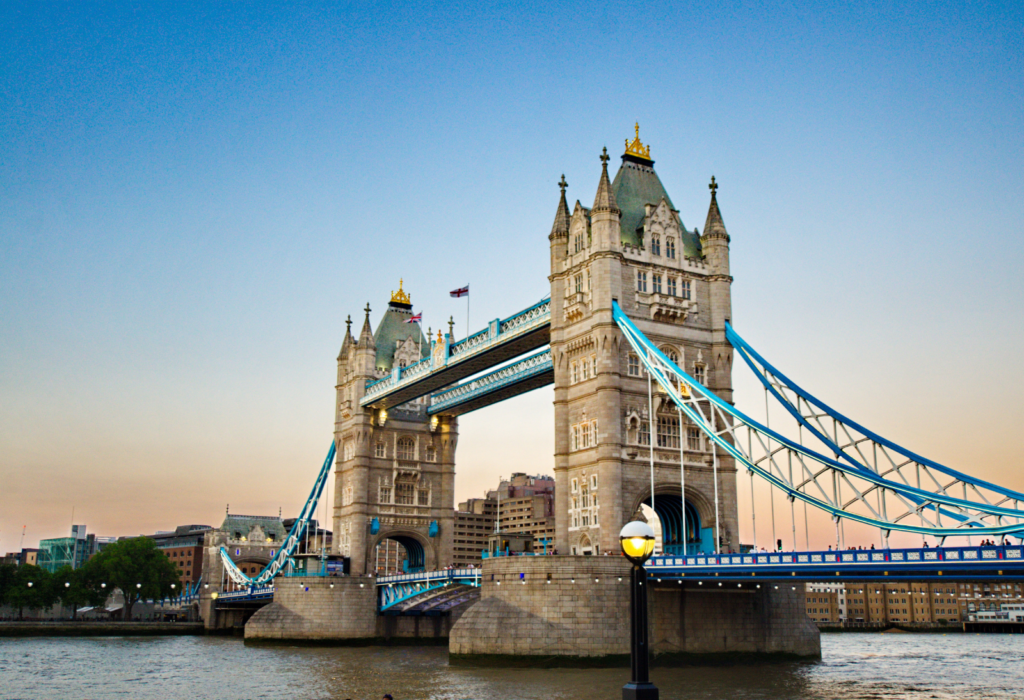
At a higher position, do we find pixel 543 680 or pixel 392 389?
pixel 392 389

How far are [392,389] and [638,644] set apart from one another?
57873 mm

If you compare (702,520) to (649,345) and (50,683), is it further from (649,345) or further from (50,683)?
(50,683)

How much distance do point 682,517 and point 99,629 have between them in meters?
61.3

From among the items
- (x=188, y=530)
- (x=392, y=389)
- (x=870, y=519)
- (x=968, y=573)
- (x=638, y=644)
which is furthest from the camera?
(x=188, y=530)

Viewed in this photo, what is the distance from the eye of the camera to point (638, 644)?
48.4ft

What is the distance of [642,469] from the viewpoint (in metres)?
49.2

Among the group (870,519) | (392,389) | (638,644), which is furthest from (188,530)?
(638,644)

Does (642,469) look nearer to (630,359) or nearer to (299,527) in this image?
(630,359)

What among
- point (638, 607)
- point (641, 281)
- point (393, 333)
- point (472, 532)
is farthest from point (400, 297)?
point (472, 532)

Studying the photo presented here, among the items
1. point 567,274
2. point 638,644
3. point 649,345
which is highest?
point 567,274

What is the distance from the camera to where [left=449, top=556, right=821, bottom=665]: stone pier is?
42531mm

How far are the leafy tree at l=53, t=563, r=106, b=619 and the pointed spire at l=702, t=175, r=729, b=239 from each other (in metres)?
75.2

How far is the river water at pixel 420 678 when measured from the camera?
36.0 metres

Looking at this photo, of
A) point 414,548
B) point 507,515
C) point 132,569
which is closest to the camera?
point 414,548
